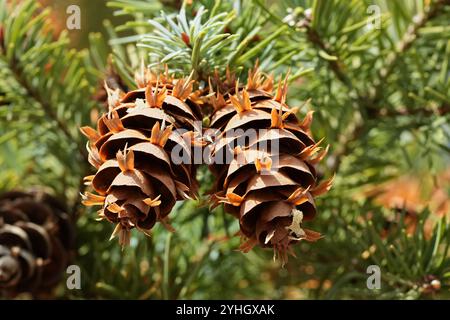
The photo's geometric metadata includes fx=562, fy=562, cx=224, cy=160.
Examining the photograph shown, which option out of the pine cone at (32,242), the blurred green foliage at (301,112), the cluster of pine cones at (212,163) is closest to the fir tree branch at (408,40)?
the blurred green foliage at (301,112)

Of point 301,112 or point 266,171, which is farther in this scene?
point 301,112

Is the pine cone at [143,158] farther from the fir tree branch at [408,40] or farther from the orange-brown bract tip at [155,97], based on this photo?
the fir tree branch at [408,40]

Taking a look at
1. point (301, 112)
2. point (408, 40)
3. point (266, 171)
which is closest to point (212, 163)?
point (266, 171)

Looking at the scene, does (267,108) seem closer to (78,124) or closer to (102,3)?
(78,124)

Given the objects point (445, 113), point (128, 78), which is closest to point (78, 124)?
point (128, 78)

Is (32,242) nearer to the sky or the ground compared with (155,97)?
nearer to the ground

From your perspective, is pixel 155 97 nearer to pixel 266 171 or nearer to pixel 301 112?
pixel 266 171
